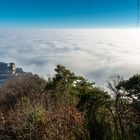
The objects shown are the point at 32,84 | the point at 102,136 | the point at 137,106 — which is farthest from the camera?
the point at 32,84

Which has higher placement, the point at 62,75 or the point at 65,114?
the point at 62,75

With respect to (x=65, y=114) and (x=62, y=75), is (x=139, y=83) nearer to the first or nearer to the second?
(x=62, y=75)

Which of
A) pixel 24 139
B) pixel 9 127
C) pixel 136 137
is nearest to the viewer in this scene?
pixel 136 137

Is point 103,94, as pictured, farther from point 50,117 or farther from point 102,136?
point 102,136

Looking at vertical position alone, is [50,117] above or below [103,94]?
below

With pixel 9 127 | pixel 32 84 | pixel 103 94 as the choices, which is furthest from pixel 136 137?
pixel 32 84

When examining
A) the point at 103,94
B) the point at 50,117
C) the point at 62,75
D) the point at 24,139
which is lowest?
the point at 24,139

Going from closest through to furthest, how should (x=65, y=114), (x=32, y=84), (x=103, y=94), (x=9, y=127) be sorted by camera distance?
(x=65, y=114), (x=9, y=127), (x=103, y=94), (x=32, y=84)

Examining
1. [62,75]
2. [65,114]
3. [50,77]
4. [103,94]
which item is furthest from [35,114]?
[50,77]

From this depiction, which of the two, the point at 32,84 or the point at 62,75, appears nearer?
the point at 62,75
